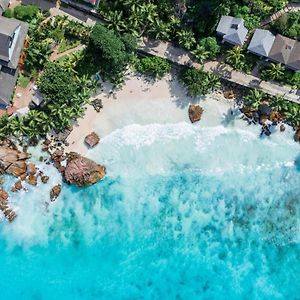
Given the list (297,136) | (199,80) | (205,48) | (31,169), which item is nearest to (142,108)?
(199,80)

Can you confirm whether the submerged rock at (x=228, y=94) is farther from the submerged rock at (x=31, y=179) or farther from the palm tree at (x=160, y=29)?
the submerged rock at (x=31, y=179)

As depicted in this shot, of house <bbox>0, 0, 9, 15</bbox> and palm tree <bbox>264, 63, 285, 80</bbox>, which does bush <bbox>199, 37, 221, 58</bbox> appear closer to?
palm tree <bbox>264, 63, 285, 80</bbox>

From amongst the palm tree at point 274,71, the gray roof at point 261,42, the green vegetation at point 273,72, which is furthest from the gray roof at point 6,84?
the palm tree at point 274,71

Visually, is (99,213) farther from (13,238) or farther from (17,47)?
(17,47)

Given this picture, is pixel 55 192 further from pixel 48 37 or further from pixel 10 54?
pixel 48 37

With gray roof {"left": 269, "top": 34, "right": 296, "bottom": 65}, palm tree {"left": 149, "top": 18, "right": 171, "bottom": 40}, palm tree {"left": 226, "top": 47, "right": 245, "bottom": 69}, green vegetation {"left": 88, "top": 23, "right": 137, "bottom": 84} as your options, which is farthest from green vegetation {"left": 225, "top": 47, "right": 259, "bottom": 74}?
green vegetation {"left": 88, "top": 23, "right": 137, "bottom": 84}
